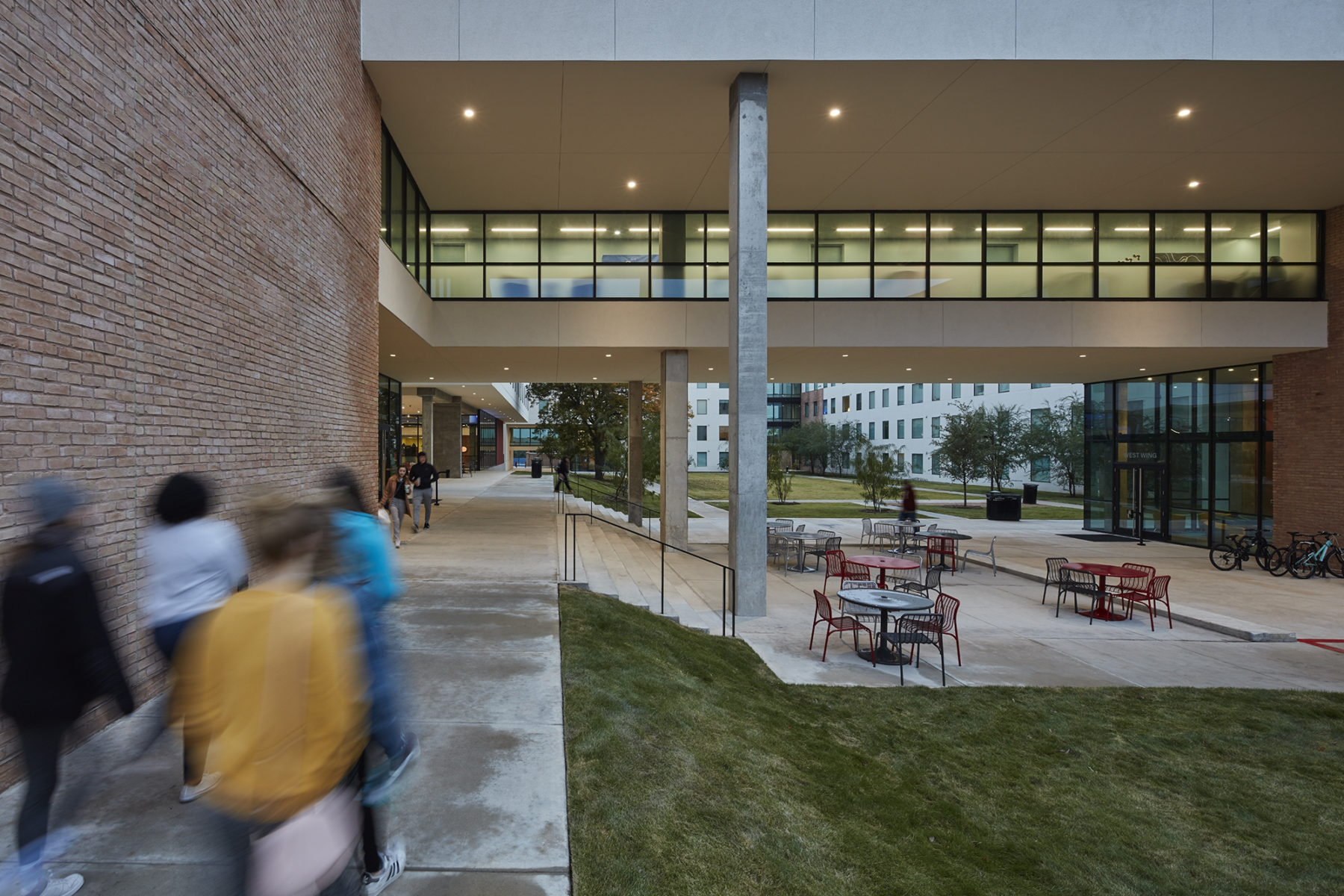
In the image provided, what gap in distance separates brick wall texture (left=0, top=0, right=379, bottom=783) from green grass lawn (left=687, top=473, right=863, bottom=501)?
26509 mm

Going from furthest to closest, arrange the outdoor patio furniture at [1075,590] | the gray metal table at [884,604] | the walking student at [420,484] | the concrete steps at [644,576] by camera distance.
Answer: the walking student at [420,484] → the outdoor patio furniture at [1075,590] → the concrete steps at [644,576] → the gray metal table at [884,604]

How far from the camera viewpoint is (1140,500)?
21453mm

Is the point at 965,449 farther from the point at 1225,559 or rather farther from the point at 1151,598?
the point at 1151,598

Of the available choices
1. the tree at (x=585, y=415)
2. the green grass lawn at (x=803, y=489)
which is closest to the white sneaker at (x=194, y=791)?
the tree at (x=585, y=415)

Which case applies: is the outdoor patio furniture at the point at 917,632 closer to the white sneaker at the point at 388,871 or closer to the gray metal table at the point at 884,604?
the gray metal table at the point at 884,604

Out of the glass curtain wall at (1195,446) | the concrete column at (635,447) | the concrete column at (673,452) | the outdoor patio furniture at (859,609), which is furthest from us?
the concrete column at (635,447)

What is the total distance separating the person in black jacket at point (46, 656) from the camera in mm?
2525

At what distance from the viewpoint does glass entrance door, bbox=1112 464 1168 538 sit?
68.4 feet

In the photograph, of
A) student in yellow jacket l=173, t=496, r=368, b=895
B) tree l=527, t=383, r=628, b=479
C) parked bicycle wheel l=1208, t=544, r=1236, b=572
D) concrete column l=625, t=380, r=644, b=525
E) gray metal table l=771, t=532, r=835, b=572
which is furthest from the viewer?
tree l=527, t=383, r=628, b=479

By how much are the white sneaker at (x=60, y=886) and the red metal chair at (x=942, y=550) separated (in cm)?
1398

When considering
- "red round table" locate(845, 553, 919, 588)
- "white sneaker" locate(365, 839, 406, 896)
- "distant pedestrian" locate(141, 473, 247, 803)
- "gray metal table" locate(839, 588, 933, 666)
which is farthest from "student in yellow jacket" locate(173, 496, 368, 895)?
"red round table" locate(845, 553, 919, 588)

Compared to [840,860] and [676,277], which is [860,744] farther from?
[676,277]

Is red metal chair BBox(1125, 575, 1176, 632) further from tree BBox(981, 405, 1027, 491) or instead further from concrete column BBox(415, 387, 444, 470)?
concrete column BBox(415, 387, 444, 470)

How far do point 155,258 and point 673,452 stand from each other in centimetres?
1262
